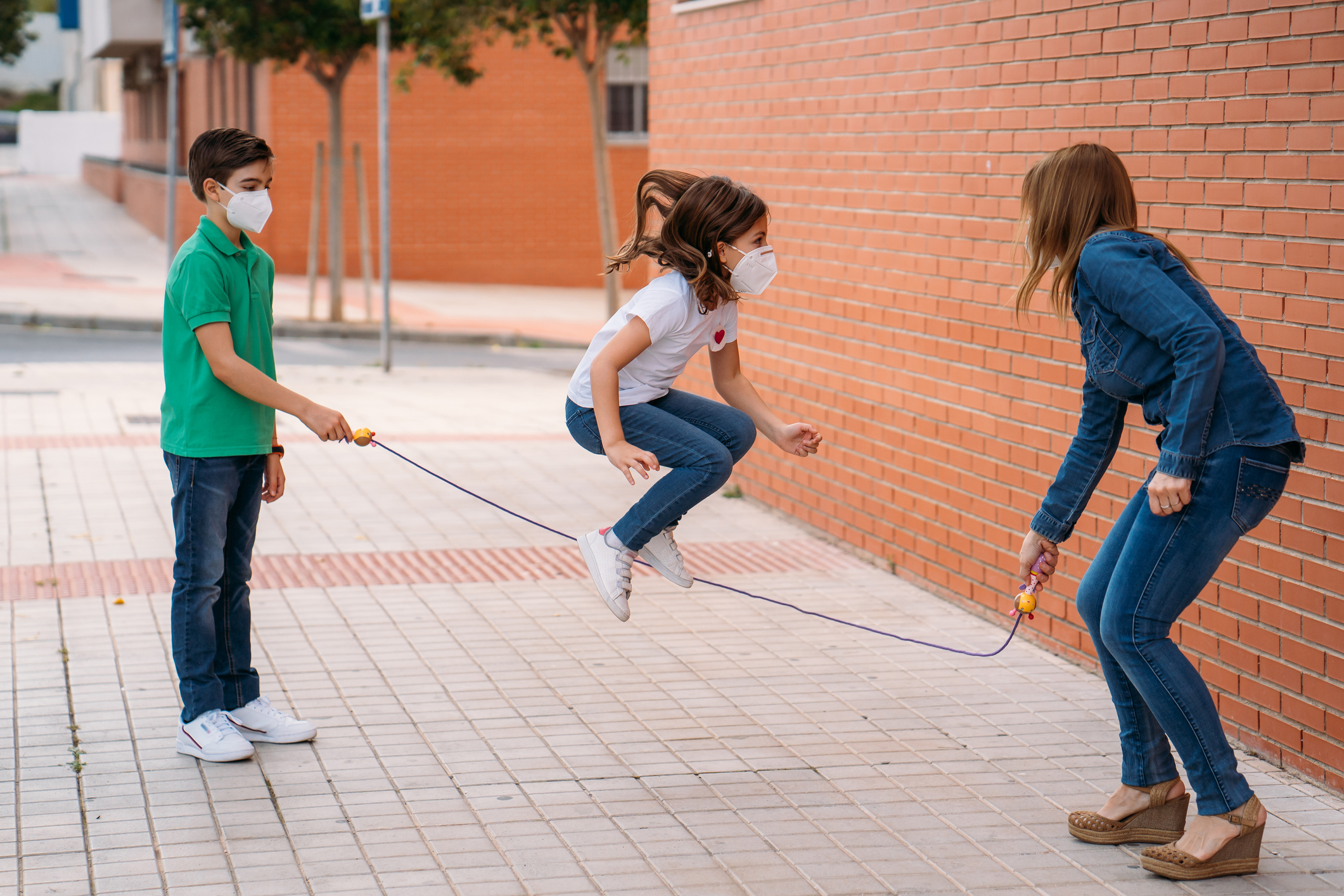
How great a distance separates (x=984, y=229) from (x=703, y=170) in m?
3.29

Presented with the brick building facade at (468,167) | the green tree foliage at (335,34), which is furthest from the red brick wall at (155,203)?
the green tree foliage at (335,34)

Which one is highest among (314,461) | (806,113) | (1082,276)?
(806,113)

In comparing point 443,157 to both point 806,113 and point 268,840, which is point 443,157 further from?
point 268,840

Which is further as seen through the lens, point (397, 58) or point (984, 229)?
point (397, 58)

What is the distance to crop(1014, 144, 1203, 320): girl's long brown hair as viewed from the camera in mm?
4000

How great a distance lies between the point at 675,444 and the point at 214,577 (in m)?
1.54

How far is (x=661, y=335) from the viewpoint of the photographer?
441 cm

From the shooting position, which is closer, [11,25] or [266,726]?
[266,726]

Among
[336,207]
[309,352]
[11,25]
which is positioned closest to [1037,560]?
[309,352]

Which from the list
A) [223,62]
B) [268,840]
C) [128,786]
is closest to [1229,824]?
[268,840]

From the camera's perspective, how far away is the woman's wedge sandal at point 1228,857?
4039mm

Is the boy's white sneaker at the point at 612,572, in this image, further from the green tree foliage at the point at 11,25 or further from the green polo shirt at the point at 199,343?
the green tree foliage at the point at 11,25

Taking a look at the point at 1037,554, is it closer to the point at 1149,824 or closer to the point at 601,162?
the point at 1149,824

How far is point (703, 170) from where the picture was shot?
973 centimetres
